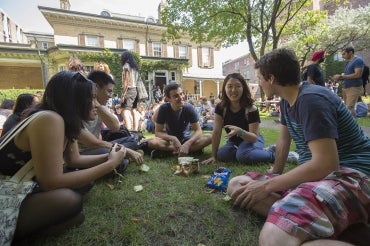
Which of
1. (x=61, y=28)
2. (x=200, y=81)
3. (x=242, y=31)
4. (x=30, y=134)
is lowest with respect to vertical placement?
(x=30, y=134)

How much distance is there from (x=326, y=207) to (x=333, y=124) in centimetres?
47

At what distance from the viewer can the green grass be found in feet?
5.92

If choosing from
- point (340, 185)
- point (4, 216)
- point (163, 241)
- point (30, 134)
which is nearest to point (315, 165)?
point (340, 185)

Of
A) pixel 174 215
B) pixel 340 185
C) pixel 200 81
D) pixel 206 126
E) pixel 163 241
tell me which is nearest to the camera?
pixel 340 185

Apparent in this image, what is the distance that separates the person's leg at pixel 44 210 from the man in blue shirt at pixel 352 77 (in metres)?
6.44

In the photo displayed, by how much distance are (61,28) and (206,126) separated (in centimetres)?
1889

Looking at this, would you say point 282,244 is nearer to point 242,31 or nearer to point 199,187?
point 199,187

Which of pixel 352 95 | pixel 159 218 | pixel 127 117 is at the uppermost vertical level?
pixel 352 95

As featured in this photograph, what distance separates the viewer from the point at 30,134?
1.53 metres

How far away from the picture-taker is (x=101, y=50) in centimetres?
1952

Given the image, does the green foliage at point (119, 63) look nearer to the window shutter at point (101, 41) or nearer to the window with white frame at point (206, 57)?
the window shutter at point (101, 41)

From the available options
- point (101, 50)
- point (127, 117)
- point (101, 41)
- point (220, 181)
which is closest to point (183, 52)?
point (101, 41)

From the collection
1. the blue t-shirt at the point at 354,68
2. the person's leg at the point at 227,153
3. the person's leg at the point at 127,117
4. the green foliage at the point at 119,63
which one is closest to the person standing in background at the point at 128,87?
the person's leg at the point at 127,117

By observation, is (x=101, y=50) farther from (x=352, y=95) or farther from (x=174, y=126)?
(x=352, y=95)
